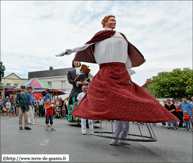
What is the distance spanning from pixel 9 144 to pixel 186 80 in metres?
51.2

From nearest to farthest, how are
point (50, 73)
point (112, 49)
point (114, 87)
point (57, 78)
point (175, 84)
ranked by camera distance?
point (114, 87)
point (112, 49)
point (175, 84)
point (57, 78)
point (50, 73)

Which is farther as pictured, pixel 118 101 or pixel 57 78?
pixel 57 78

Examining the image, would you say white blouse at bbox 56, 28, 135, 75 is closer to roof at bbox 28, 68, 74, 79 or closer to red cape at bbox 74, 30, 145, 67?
red cape at bbox 74, 30, 145, 67

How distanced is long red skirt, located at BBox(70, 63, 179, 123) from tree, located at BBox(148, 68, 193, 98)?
48374 mm

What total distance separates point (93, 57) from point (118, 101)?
1.29m

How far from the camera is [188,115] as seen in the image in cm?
1183

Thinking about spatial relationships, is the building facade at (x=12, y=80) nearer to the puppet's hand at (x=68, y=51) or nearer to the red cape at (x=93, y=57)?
the red cape at (x=93, y=57)

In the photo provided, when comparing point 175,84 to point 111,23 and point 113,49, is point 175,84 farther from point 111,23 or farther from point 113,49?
point 113,49

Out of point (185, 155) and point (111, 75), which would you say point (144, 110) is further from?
point (185, 155)

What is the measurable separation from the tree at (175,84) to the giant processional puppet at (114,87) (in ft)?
158

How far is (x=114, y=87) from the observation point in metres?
3.84

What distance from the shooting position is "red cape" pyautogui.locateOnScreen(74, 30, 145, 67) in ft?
13.8

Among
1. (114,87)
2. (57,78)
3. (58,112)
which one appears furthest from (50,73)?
(114,87)

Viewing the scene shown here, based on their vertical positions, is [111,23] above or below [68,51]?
above
